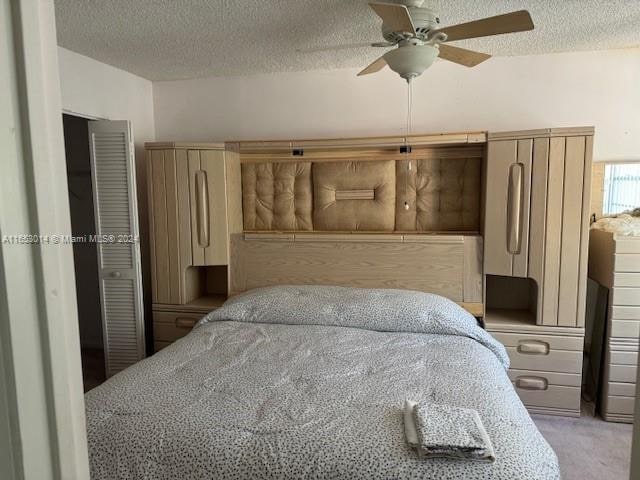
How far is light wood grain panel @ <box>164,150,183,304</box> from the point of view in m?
2.93

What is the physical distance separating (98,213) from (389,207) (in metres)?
1.97

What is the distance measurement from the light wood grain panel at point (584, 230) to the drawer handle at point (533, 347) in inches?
9.3

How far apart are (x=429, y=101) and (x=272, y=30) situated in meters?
1.22

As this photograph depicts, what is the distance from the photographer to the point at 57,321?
1.57ft

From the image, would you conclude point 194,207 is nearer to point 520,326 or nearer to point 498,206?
point 498,206

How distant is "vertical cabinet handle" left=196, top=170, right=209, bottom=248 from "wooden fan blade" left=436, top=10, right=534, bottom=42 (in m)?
1.76

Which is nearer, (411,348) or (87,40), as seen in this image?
(411,348)

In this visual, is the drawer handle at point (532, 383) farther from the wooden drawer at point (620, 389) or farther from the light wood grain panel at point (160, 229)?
the light wood grain panel at point (160, 229)

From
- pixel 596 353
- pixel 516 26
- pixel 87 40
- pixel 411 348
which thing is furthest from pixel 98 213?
pixel 596 353

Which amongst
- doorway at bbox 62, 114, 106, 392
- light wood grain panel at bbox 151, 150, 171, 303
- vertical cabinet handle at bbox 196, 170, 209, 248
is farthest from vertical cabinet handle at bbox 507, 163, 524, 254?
doorway at bbox 62, 114, 106, 392

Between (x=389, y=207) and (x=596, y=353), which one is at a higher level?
(x=389, y=207)

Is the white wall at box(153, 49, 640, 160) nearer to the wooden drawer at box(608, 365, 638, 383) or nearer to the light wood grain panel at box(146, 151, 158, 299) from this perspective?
the light wood grain panel at box(146, 151, 158, 299)

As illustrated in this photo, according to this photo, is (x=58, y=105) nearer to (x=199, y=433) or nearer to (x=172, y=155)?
(x=199, y=433)

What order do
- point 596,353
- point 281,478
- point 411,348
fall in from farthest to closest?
point 596,353
point 411,348
point 281,478
